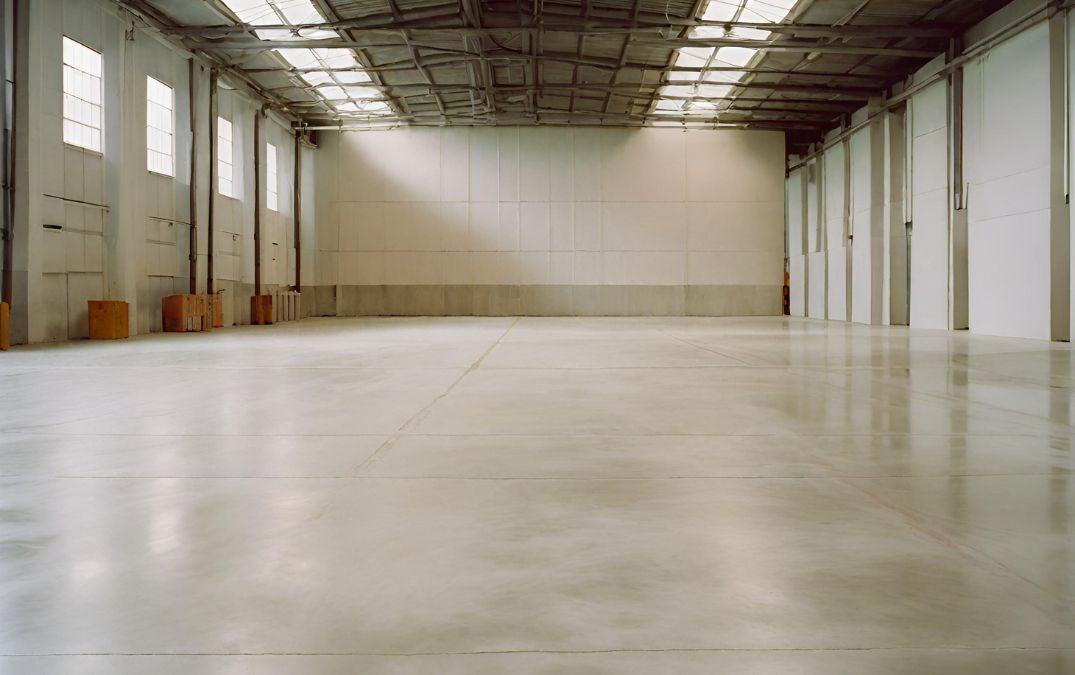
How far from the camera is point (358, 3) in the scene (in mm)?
23000

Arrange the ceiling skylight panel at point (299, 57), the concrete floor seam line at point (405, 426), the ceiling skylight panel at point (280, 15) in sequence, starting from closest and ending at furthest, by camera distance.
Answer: the concrete floor seam line at point (405, 426), the ceiling skylight panel at point (280, 15), the ceiling skylight panel at point (299, 57)

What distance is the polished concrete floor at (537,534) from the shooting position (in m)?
2.64

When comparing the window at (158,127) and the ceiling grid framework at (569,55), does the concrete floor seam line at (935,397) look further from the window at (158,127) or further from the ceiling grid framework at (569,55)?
the window at (158,127)

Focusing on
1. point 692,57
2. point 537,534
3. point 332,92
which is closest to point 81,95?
point 332,92

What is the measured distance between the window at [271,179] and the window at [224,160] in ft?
12.7

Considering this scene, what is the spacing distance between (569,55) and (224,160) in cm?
1323

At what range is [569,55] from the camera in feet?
90.8

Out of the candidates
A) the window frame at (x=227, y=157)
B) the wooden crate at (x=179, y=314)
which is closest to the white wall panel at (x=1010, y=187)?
the wooden crate at (x=179, y=314)

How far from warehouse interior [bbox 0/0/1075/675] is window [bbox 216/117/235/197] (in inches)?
5.8

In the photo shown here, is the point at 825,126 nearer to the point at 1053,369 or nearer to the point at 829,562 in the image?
the point at 1053,369

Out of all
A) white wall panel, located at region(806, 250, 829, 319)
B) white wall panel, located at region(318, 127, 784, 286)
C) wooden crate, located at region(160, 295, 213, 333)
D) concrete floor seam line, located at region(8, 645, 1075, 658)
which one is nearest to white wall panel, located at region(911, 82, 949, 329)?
white wall panel, located at region(806, 250, 829, 319)

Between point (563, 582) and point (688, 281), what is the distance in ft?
115

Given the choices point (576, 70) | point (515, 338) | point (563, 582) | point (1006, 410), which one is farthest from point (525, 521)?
point (576, 70)

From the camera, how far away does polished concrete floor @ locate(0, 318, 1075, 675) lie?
264 cm
